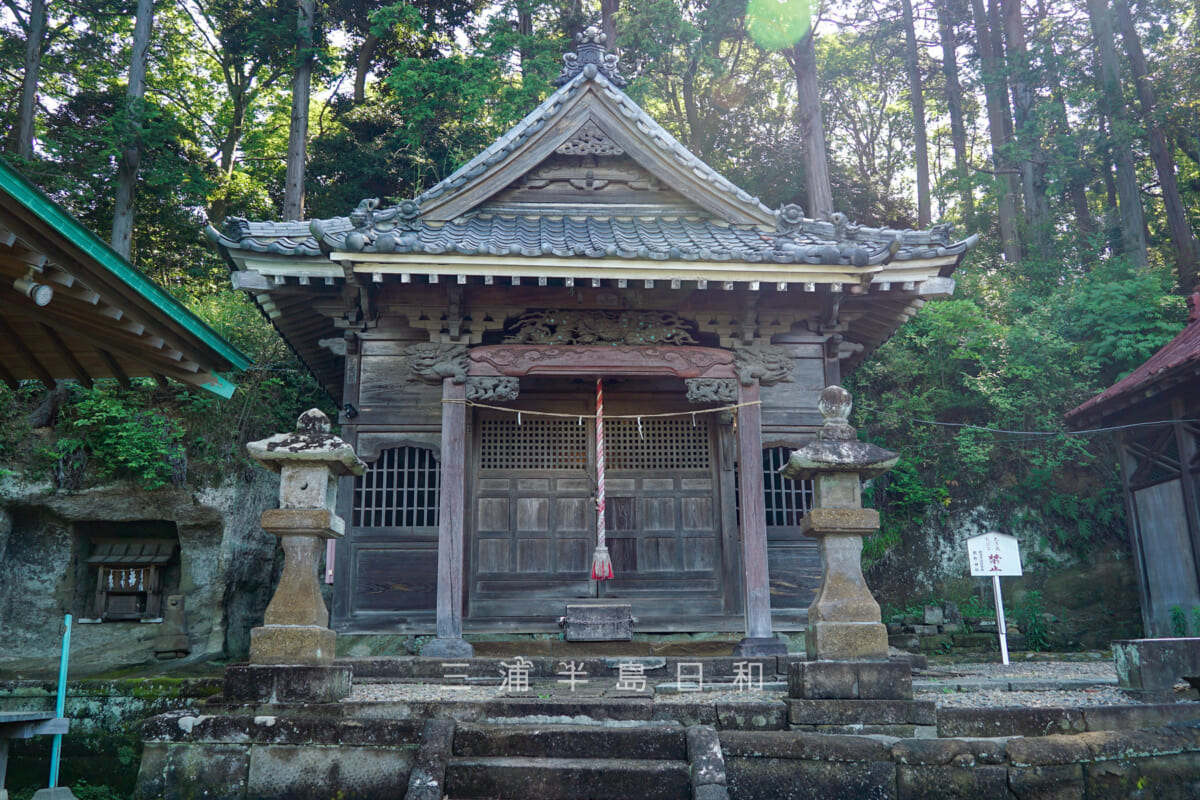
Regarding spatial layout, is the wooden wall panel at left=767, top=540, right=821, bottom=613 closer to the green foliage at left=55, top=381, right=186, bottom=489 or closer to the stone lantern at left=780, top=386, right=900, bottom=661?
the stone lantern at left=780, top=386, right=900, bottom=661

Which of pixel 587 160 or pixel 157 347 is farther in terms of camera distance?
pixel 587 160

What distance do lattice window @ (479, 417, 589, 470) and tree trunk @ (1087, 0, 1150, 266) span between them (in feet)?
49.8

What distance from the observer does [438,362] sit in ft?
33.9

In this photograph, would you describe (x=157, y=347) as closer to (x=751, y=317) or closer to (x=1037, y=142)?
(x=751, y=317)

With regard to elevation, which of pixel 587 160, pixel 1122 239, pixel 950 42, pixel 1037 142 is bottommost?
pixel 587 160

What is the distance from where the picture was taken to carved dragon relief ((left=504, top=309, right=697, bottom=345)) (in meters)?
10.6

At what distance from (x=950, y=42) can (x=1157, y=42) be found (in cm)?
576

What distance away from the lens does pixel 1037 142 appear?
72.3 feet

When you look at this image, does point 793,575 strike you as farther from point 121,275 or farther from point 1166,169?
point 1166,169

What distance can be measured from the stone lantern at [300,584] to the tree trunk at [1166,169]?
20.5 metres

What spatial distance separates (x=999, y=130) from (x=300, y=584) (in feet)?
77.5

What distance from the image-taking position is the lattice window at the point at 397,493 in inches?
428

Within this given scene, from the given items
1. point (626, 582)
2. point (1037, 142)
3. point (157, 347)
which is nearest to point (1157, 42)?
point (1037, 142)

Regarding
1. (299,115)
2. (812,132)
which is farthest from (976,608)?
(299,115)
